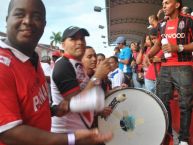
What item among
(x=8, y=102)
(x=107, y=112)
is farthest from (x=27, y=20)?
(x=107, y=112)

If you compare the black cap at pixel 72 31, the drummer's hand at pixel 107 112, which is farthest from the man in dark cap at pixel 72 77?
the drummer's hand at pixel 107 112

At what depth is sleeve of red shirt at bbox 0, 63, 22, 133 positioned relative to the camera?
1473mm

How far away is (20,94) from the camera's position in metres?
1.59

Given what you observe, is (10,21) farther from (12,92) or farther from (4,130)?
(4,130)

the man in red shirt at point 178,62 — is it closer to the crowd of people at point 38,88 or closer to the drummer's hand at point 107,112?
the drummer's hand at point 107,112

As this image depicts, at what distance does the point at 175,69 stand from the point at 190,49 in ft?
1.08

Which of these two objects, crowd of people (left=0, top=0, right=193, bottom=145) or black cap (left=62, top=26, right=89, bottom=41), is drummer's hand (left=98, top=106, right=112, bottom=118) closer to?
crowd of people (left=0, top=0, right=193, bottom=145)

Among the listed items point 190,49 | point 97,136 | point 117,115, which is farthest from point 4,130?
point 190,49

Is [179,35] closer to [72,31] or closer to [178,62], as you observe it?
[178,62]

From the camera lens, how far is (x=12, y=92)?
1.53m

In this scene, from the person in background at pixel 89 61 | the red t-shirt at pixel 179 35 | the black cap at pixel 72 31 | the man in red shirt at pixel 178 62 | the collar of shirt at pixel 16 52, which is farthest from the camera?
the red t-shirt at pixel 179 35

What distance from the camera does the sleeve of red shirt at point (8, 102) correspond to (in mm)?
1473

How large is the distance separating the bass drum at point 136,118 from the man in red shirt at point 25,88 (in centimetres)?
216

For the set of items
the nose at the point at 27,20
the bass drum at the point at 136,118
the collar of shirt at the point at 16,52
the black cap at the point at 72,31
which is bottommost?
the bass drum at the point at 136,118
